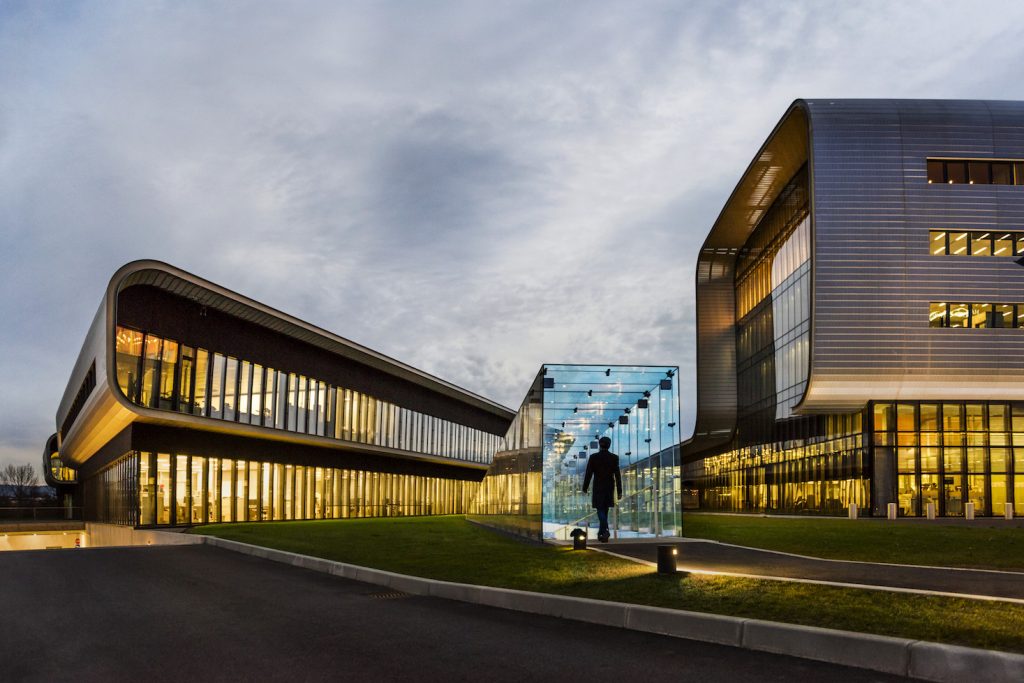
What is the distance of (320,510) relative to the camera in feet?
172

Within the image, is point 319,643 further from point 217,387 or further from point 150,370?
point 217,387

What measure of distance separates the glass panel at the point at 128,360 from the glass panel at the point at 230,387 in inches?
244

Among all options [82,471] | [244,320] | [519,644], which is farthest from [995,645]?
[82,471]

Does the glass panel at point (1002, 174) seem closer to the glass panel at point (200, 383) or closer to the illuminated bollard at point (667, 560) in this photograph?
the glass panel at point (200, 383)

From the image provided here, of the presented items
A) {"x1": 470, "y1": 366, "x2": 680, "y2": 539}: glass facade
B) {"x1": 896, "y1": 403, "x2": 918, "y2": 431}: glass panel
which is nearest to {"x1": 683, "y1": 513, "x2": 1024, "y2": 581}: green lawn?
{"x1": 470, "y1": 366, "x2": 680, "y2": 539}: glass facade

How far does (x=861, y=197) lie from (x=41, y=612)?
152 ft

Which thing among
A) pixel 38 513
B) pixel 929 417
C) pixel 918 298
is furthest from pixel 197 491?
pixel 929 417

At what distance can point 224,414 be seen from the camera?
42.2 meters

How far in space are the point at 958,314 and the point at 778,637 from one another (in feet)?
151

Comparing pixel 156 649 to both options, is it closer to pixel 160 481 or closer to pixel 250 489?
pixel 160 481

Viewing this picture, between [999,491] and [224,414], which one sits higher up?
[224,414]

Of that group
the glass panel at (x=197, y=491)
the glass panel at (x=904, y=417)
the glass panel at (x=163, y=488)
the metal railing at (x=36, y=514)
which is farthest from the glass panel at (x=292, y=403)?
the glass panel at (x=904, y=417)

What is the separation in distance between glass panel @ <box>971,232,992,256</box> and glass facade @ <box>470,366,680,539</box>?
106ft

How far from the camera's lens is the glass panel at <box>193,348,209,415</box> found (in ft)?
132
